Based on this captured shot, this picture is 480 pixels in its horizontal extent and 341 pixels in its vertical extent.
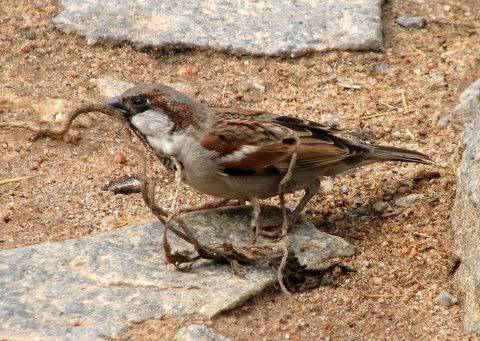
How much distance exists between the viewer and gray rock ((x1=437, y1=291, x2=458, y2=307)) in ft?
13.6

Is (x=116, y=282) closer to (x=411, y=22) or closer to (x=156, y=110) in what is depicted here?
(x=156, y=110)

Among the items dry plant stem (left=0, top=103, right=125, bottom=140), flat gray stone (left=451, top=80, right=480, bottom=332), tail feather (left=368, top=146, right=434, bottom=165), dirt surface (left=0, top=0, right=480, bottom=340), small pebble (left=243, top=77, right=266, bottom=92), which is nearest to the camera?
flat gray stone (left=451, top=80, right=480, bottom=332)

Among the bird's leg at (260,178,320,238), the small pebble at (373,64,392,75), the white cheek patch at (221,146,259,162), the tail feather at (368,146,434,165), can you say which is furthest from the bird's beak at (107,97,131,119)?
the small pebble at (373,64,392,75)

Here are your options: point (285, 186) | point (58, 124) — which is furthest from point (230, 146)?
point (58, 124)

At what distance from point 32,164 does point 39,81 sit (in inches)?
34.8

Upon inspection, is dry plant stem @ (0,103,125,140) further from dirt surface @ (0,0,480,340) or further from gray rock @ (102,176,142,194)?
gray rock @ (102,176,142,194)

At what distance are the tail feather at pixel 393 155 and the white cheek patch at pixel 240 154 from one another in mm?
672

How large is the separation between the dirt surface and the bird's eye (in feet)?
2.06

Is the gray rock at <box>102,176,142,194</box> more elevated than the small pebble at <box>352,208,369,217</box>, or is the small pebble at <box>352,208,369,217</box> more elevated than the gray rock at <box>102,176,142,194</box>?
the small pebble at <box>352,208,369,217</box>

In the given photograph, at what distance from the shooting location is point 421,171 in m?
5.19

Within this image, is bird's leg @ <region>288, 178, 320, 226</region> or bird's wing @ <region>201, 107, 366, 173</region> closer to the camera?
bird's wing @ <region>201, 107, 366, 173</region>

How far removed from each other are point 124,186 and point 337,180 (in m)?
1.18

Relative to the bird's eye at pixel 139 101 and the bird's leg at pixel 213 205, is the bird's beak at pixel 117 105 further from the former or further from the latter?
the bird's leg at pixel 213 205

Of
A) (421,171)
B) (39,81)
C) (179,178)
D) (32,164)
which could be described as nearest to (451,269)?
(421,171)
